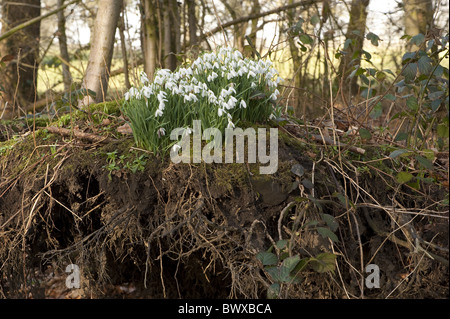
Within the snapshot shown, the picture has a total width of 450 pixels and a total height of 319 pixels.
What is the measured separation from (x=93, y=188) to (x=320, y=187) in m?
1.35

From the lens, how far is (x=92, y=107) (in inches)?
124

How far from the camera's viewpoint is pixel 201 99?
2.54 m

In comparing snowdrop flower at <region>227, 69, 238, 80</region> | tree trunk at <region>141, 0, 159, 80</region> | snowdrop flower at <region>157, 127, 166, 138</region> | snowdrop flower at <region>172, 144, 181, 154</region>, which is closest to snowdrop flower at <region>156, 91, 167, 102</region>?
snowdrop flower at <region>157, 127, 166, 138</region>

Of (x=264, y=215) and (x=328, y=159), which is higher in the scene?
→ (x=328, y=159)

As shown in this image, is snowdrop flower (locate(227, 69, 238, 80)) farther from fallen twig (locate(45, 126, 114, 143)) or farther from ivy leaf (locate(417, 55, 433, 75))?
ivy leaf (locate(417, 55, 433, 75))

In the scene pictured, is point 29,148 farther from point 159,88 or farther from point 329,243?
point 329,243

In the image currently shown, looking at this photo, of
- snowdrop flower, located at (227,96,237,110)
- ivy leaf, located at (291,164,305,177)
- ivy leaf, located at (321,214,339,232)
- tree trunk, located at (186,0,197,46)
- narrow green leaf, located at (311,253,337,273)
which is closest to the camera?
narrow green leaf, located at (311,253,337,273)

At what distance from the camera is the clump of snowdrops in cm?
246

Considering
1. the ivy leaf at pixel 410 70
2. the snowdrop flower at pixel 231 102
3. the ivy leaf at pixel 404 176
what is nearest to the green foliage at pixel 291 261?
the ivy leaf at pixel 404 176

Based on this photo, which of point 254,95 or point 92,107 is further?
point 92,107

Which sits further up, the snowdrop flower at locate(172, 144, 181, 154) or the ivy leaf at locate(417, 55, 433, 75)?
the ivy leaf at locate(417, 55, 433, 75)

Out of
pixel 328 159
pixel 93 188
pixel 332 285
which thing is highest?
pixel 328 159

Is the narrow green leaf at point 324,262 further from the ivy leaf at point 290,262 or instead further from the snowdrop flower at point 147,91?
the snowdrop flower at point 147,91

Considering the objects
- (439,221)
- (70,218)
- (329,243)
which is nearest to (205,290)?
(70,218)
